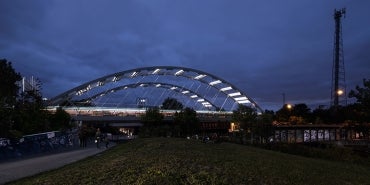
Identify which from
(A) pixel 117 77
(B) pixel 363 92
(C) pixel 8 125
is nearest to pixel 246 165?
(C) pixel 8 125

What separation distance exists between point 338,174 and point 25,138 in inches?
911

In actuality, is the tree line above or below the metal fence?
above

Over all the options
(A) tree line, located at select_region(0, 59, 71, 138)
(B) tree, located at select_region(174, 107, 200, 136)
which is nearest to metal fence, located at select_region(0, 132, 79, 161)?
(A) tree line, located at select_region(0, 59, 71, 138)

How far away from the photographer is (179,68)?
12938 cm

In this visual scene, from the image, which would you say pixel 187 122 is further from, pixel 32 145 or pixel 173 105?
pixel 32 145

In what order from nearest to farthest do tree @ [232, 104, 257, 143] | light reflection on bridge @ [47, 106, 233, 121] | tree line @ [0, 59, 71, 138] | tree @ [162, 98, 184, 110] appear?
tree line @ [0, 59, 71, 138], tree @ [232, 104, 257, 143], light reflection on bridge @ [47, 106, 233, 121], tree @ [162, 98, 184, 110]

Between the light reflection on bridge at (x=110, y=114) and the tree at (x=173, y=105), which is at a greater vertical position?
the tree at (x=173, y=105)

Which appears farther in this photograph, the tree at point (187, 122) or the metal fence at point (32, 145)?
the tree at point (187, 122)

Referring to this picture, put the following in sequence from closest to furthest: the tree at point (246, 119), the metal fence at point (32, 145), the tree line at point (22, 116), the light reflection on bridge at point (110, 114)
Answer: the metal fence at point (32, 145) → the tree line at point (22, 116) → the tree at point (246, 119) → the light reflection on bridge at point (110, 114)

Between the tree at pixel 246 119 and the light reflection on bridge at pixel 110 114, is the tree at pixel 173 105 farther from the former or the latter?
the tree at pixel 246 119

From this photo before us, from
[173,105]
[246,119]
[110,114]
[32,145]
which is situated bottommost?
[32,145]

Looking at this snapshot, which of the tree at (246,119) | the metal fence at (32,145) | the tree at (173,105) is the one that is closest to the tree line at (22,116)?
the metal fence at (32,145)

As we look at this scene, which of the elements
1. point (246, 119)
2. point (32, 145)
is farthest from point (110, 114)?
point (32, 145)

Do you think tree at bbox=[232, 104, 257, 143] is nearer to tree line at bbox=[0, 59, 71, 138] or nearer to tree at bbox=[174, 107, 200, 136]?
tree at bbox=[174, 107, 200, 136]
